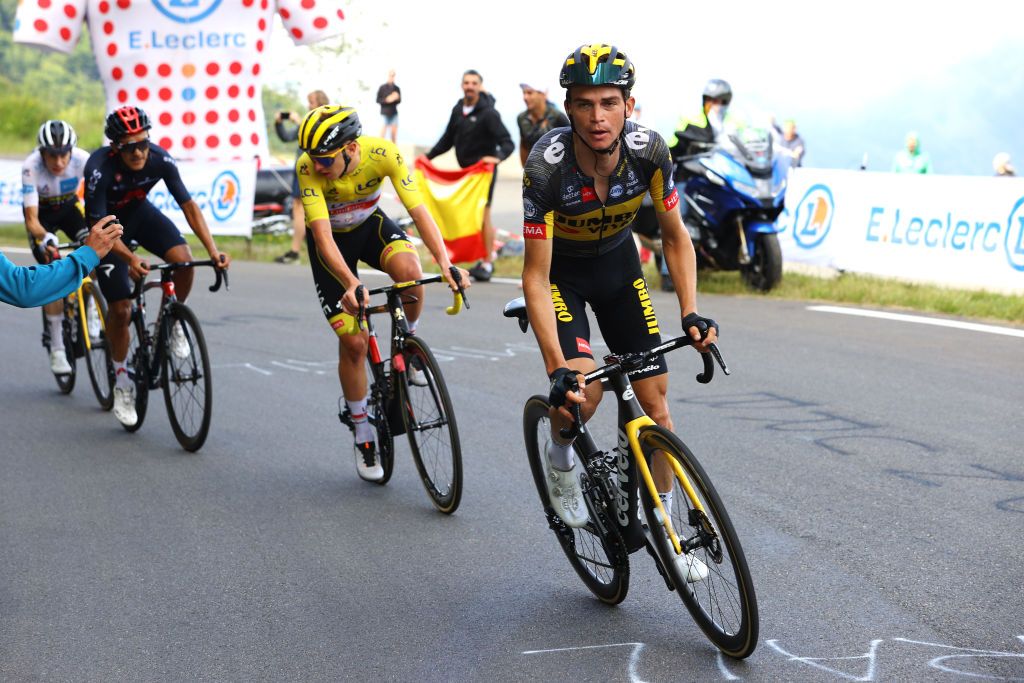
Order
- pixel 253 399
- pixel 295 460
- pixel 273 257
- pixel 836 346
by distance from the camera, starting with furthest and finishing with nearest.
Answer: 1. pixel 273 257
2. pixel 836 346
3. pixel 253 399
4. pixel 295 460

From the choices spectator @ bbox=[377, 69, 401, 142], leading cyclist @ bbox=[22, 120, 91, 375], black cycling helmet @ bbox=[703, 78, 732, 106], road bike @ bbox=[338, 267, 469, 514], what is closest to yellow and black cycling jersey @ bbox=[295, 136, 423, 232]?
road bike @ bbox=[338, 267, 469, 514]

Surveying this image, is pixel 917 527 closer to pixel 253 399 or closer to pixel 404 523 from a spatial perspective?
pixel 404 523

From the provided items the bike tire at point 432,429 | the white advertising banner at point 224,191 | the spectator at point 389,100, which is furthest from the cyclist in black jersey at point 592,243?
the spectator at point 389,100

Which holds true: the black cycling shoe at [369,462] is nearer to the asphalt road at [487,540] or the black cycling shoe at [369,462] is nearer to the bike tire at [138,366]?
the asphalt road at [487,540]

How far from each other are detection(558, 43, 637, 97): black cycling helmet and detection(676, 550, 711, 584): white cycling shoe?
161 centimetres

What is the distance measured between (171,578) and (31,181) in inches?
197

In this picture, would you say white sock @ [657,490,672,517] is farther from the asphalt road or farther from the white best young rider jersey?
the white best young rider jersey

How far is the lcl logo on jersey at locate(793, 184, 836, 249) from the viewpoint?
15445 millimetres

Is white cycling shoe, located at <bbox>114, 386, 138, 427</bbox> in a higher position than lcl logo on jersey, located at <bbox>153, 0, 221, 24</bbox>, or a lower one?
lower

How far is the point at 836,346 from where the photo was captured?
35.7 feet

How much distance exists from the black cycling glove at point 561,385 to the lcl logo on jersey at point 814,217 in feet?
38.0

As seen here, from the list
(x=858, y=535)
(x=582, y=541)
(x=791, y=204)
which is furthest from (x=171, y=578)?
(x=791, y=204)

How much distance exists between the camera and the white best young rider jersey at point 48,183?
9.64 metres

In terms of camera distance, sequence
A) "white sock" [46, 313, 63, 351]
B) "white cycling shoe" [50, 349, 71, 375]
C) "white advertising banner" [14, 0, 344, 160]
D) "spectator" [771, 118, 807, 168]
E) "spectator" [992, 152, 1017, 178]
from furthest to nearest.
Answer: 1. "spectator" [771, 118, 807, 168]
2. "white advertising banner" [14, 0, 344, 160]
3. "spectator" [992, 152, 1017, 178]
4. "white cycling shoe" [50, 349, 71, 375]
5. "white sock" [46, 313, 63, 351]
